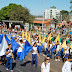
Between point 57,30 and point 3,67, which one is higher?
point 57,30

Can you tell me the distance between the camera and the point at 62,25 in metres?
22.5

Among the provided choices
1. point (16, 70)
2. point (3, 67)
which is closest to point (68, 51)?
point (16, 70)

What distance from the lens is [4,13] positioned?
4206cm

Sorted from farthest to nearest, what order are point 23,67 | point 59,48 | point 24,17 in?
point 24,17, point 59,48, point 23,67

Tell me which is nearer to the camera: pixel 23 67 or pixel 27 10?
pixel 23 67

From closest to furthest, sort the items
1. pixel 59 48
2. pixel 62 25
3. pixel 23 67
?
1. pixel 23 67
2. pixel 59 48
3. pixel 62 25

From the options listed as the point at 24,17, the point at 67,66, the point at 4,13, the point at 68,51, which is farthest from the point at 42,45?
the point at 4,13

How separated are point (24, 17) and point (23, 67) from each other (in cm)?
2663

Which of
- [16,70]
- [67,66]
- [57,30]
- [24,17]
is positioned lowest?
[16,70]

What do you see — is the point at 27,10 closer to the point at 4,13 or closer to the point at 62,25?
the point at 4,13

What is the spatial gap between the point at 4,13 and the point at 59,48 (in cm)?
3365

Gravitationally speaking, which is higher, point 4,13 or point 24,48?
point 4,13

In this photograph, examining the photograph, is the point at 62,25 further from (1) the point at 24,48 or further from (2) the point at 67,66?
(2) the point at 67,66

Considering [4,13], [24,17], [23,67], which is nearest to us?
[23,67]
